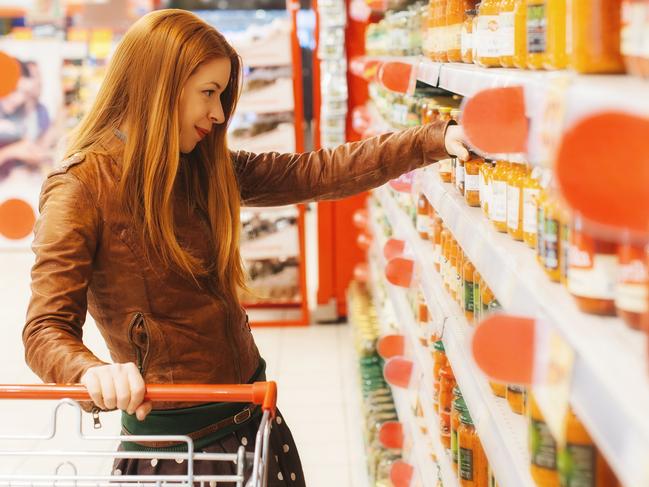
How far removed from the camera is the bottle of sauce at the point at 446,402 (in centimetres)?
244

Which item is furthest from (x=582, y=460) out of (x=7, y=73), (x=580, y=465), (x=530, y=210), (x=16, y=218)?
(x=7, y=73)

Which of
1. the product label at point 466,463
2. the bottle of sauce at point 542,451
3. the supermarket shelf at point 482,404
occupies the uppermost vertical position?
the bottle of sauce at point 542,451

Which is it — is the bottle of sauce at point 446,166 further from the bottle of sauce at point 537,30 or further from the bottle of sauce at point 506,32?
the bottle of sauce at point 537,30

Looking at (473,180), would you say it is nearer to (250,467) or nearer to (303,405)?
(250,467)

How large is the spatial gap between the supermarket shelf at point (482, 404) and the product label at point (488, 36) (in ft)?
1.87

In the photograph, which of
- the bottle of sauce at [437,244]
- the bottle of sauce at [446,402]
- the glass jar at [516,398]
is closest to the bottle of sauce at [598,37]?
the glass jar at [516,398]

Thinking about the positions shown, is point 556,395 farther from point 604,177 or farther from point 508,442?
point 508,442

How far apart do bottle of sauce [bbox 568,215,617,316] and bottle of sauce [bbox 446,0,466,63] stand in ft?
4.27

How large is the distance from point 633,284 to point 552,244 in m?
0.33

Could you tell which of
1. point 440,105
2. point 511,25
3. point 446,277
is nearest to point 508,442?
point 511,25

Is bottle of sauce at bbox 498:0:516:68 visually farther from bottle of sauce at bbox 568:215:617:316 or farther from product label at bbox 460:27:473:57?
bottle of sauce at bbox 568:215:617:316

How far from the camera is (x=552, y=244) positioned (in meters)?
1.39

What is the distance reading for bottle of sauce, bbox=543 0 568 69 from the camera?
1404 millimetres

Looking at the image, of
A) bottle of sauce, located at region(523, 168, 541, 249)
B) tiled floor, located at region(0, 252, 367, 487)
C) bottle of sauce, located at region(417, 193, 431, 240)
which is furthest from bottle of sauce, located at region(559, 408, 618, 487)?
tiled floor, located at region(0, 252, 367, 487)
